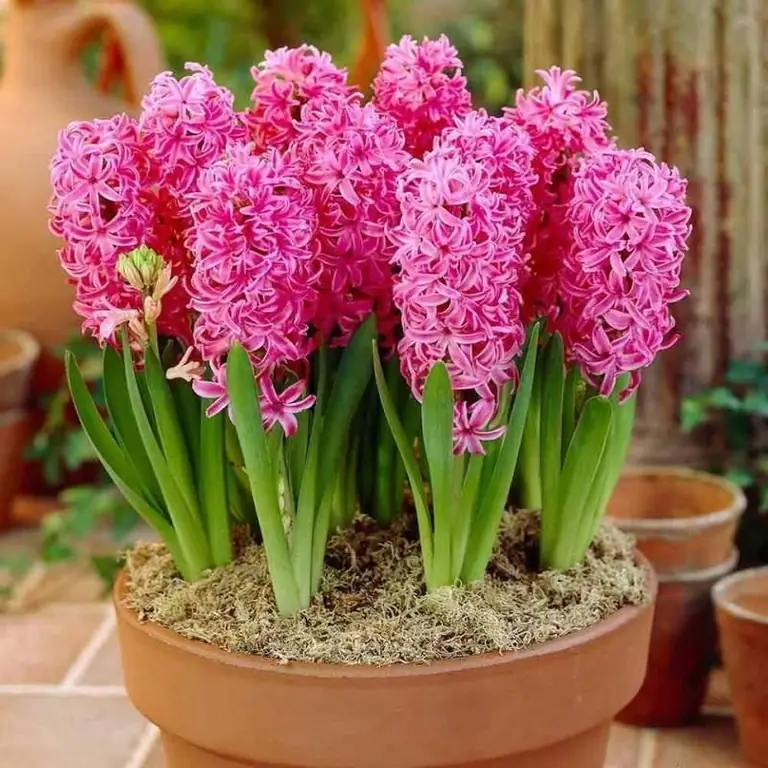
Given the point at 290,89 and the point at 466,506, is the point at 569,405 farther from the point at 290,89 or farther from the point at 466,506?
the point at 290,89

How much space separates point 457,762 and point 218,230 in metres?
0.36

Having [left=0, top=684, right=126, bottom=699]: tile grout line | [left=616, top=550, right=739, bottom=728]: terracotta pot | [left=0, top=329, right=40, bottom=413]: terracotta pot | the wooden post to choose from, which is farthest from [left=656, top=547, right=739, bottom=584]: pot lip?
[left=0, top=329, right=40, bottom=413]: terracotta pot

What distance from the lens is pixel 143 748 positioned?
1.21 m

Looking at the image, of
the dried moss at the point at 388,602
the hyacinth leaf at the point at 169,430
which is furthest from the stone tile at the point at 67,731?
the hyacinth leaf at the point at 169,430

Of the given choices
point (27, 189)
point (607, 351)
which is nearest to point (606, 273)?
point (607, 351)

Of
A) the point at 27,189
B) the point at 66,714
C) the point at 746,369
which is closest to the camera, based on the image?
the point at 66,714

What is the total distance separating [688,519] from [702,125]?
0.46 m

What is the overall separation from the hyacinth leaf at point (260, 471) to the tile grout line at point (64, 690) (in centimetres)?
59

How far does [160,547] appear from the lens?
3.22 feet

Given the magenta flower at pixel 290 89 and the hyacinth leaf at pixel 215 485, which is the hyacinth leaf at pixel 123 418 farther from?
the magenta flower at pixel 290 89

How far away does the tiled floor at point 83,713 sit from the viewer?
3.89ft

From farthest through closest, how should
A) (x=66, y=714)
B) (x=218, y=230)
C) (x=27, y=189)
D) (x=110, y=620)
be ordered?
1. (x=27, y=189)
2. (x=110, y=620)
3. (x=66, y=714)
4. (x=218, y=230)

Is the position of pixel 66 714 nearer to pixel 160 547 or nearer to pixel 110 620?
pixel 110 620

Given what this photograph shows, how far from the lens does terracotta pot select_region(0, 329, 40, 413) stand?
5.98ft
